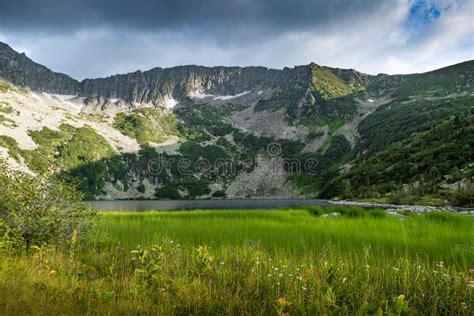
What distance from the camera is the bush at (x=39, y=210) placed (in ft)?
43.5

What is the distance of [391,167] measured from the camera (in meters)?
133

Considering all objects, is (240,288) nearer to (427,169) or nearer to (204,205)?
(204,205)

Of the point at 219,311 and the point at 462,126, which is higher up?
the point at 462,126

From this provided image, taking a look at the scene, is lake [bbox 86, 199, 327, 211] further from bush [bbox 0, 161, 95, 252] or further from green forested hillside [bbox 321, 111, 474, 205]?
bush [bbox 0, 161, 95, 252]

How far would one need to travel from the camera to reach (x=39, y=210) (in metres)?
14.1

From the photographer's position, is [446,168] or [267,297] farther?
[446,168]

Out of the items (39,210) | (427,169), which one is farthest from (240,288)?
(427,169)

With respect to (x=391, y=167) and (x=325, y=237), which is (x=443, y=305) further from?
(x=391, y=167)

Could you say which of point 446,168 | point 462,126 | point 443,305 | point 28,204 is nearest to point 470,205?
point 446,168

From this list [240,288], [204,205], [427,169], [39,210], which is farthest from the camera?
[204,205]

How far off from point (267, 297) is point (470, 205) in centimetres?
6750

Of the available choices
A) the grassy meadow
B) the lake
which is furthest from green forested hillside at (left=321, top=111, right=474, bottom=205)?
the grassy meadow

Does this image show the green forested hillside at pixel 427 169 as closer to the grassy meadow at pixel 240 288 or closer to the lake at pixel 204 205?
the lake at pixel 204 205

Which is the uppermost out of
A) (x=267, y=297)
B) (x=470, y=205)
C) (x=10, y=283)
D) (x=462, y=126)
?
(x=462, y=126)
